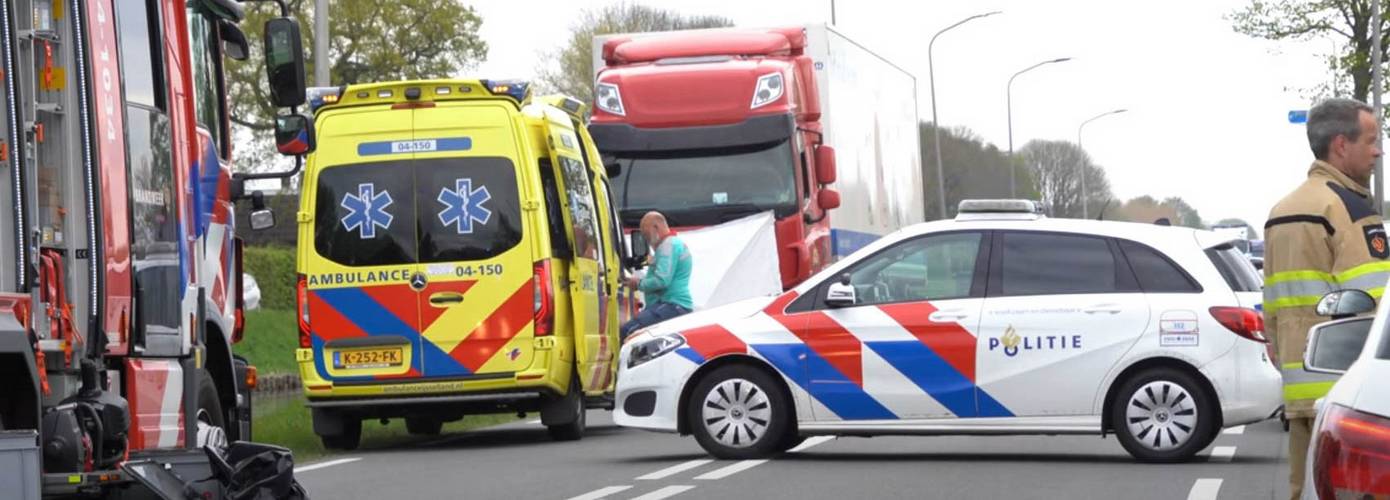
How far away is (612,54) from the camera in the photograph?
2378 centimetres

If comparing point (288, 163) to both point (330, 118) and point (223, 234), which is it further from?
point (223, 234)

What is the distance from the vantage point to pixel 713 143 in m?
22.4

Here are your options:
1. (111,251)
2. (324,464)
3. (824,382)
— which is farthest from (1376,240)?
(324,464)

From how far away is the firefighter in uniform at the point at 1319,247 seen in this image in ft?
25.5

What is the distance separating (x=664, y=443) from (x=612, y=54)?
7.98 m

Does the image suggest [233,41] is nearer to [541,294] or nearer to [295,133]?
[295,133]

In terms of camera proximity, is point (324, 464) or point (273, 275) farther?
point (273, 275)

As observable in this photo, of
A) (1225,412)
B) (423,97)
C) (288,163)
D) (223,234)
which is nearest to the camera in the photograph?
(223,234)

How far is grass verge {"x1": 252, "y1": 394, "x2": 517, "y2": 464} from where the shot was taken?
1705 centimetres

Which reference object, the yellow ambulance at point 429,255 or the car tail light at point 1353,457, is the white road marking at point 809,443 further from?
the car tail light at point 1353,457

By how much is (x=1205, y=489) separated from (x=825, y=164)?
11440 millimetres

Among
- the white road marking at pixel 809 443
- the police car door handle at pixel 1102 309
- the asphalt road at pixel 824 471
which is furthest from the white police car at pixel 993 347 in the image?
the white road marking at pixel 809 443

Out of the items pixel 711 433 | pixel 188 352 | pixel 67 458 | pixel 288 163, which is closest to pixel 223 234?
pixel 188 352

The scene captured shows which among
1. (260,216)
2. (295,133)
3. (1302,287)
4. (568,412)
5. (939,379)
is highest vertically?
(295,133)
